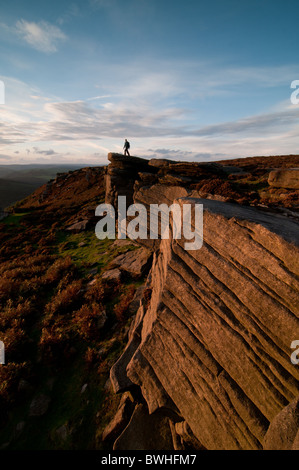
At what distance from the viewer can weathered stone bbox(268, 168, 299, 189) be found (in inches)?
590

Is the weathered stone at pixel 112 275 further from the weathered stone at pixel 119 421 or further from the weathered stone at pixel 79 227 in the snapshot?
the weathered stone at pixel 79 227

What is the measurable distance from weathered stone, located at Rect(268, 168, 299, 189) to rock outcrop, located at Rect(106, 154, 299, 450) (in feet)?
35.0

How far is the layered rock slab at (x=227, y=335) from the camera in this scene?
5.26 metres

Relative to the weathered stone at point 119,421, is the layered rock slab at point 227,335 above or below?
above

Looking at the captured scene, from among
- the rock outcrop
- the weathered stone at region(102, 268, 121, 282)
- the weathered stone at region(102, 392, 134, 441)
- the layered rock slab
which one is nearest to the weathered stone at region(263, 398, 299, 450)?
the rock outcrop

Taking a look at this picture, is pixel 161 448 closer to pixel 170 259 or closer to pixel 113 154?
pixel 170 259

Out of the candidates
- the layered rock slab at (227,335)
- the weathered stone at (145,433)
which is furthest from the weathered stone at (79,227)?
the weathered stone at (145,433)

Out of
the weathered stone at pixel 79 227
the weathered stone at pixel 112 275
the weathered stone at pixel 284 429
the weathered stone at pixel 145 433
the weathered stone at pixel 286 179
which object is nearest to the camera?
the weathered stone at pixel 284 429

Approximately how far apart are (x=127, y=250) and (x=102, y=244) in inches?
189

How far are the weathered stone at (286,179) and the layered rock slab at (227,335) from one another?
34.7 feet

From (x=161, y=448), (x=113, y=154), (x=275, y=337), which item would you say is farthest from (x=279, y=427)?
(x=113, y=154)

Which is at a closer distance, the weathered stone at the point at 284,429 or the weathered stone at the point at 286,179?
the weathered stone at the point at 284,429

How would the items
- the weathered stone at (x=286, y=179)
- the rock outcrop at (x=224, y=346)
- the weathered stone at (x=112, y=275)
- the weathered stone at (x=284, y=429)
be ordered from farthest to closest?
the weathered stone at (x=112, y=275) → the weathered stone at (x=286, y=179) → the rock outcrop at (x=224, y=346) → the weathered stone at (x=284, y=429)

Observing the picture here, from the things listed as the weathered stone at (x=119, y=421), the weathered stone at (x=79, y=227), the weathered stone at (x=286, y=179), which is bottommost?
the weathered stone at (x=119, y=421)
